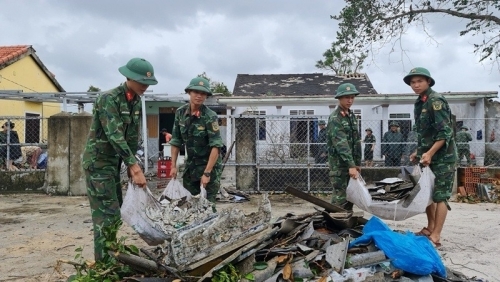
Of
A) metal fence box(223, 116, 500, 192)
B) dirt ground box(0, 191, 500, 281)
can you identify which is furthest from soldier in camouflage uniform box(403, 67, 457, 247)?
metal fence box(223, 116, 500, 192)

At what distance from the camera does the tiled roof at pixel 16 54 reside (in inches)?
625

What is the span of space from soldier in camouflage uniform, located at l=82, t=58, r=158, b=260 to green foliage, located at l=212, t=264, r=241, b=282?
1.05m

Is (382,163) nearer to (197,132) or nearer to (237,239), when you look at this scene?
(197,132)

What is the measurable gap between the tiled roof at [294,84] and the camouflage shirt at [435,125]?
41.8 feet

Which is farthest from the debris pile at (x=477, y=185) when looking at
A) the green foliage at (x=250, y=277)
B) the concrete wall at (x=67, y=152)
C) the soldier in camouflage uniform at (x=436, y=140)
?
the concrete wall at (x=67, y=152)

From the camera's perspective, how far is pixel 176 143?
4723 millimetres

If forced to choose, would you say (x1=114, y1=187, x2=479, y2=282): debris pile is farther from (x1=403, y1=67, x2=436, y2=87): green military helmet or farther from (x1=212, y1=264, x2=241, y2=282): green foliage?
(x1=403, y1=67, x2=436, y2=87): green military helmet

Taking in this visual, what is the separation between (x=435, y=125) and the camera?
452 cm

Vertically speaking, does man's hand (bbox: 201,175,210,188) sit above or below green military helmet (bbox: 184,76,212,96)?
below

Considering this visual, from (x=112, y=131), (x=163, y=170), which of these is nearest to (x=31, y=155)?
(x=163, y=170)

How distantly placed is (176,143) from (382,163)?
6624 millimetres

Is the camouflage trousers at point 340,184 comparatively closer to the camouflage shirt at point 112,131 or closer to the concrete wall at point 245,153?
the camouflage shirt at point 112,131

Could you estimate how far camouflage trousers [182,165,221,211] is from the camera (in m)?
4.54

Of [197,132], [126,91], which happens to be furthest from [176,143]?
[126,91]
